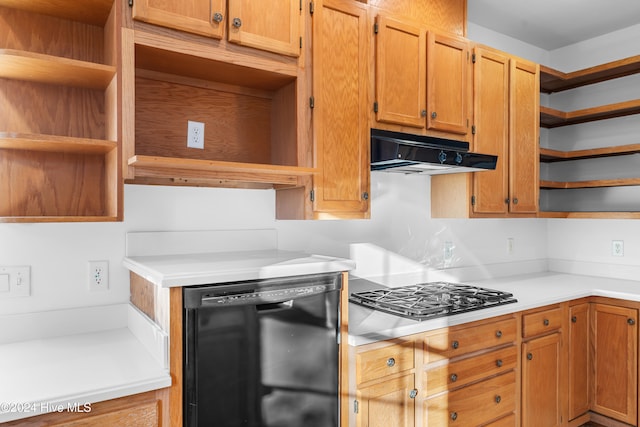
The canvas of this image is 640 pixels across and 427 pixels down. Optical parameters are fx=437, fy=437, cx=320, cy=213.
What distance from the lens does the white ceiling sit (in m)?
2.75

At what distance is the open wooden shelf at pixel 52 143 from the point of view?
4.65ft

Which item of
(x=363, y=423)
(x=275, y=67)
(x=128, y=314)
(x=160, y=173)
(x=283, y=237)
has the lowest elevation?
(x=363, y=423)

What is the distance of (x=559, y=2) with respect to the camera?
8.91 ft

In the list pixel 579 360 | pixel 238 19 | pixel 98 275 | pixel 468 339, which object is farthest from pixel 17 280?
pixel 579 360

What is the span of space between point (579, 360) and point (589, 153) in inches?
56.3

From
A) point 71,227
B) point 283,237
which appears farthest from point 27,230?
point 283,237

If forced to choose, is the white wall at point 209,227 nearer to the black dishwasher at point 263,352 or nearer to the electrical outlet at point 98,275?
the electrical outlet at point 98,275

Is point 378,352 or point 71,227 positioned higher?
point 71,227

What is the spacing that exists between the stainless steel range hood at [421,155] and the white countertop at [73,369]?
1.31 m

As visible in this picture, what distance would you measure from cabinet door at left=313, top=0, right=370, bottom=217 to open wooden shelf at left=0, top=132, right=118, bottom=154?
0.87 metres

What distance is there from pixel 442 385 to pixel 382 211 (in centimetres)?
106

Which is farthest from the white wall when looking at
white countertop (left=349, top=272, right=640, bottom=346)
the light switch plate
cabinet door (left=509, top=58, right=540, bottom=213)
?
cabinet door (left=509, top=58, right=540, bottom=213)

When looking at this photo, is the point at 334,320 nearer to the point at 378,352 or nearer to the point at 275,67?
the point at 378,352

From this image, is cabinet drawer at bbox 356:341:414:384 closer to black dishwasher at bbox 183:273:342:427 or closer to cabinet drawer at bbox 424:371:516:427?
black dishwasher at bbox 183:273:342:427
